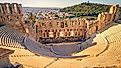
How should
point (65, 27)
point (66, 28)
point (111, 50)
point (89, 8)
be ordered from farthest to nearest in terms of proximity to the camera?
point (89, 8) < point (65, 27) < point (66, 28) < point (111, 50)

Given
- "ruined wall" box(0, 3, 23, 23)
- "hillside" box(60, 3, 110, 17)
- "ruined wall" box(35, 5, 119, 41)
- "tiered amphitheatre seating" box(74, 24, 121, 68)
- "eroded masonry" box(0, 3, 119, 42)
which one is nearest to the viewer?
"tiered amphitheatre seating" box(74, 24, 121, 68)

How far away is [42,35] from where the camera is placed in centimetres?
3731

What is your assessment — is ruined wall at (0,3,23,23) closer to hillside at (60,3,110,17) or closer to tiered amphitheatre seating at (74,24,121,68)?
tiered amphitheatre seating at (74,24,121,68)

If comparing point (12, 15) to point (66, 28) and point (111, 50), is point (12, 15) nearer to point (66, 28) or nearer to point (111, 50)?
point (66, 28)

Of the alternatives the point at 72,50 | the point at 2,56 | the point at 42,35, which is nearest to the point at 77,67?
the point at 2,56

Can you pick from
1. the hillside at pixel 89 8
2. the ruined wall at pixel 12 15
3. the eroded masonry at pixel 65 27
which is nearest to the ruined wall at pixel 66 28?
the eroded masonry at pixel 65 27

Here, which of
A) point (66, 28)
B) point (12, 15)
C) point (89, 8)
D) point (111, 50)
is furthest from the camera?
point (89, 8)

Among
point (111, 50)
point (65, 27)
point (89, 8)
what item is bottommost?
point (89, 8)

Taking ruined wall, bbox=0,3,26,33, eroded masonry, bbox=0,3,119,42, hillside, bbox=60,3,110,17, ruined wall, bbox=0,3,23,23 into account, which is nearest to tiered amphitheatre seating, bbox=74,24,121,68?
eroded masonry, bbox=0,3,119,42

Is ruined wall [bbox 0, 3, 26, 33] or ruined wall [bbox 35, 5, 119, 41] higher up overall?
ruined wall [bbox 0, 3, 26, 33]

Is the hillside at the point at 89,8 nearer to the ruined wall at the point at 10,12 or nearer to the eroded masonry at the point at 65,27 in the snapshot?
the eroded masonry at the point at 65,27

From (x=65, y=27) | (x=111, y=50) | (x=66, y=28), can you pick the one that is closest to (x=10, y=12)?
(x=65, y=27)

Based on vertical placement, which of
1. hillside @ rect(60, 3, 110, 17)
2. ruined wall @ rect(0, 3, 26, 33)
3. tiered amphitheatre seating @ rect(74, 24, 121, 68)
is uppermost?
ruined wall @ rect(0, 3, 26, 33)

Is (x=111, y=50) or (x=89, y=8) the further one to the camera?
(x=89, y=8)
